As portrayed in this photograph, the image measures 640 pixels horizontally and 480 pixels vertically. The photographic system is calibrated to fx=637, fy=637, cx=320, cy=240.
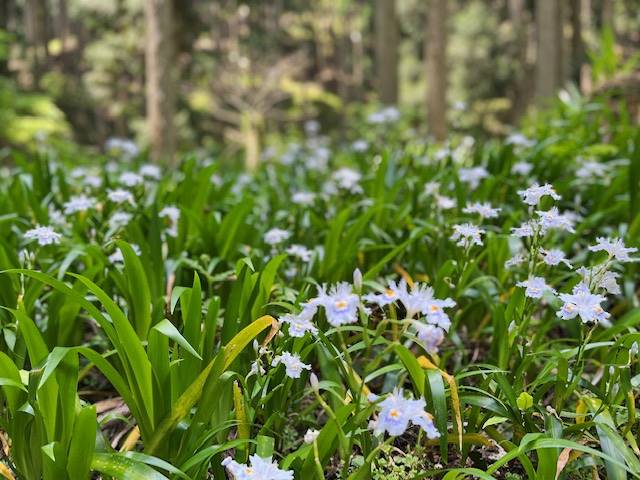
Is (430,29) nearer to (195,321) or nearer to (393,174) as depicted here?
(393,174)

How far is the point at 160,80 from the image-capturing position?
670cm

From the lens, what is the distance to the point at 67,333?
1773 millimetres

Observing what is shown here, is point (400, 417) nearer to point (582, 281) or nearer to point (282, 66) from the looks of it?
point (582, 281)

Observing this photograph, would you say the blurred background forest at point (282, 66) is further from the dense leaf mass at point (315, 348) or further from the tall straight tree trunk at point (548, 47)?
the dense leaf mass at point (315, 348)

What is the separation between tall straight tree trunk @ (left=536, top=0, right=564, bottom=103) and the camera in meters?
9.38

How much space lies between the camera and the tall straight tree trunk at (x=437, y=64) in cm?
777

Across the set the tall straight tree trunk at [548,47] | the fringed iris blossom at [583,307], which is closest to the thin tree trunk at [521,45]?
the tall straight tree trunk at [548,47]

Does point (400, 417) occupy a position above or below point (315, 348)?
above

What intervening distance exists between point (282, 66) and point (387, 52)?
811 cm

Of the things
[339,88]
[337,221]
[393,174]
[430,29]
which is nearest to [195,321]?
[337,221]

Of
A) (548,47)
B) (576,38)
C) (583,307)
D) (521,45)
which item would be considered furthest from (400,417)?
(521,45)

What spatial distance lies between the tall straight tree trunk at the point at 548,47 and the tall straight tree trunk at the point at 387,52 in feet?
8.21

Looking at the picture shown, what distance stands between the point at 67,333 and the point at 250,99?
15.2 meters

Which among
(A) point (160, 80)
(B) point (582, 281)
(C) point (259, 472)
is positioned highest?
(A) point (160, 80)
